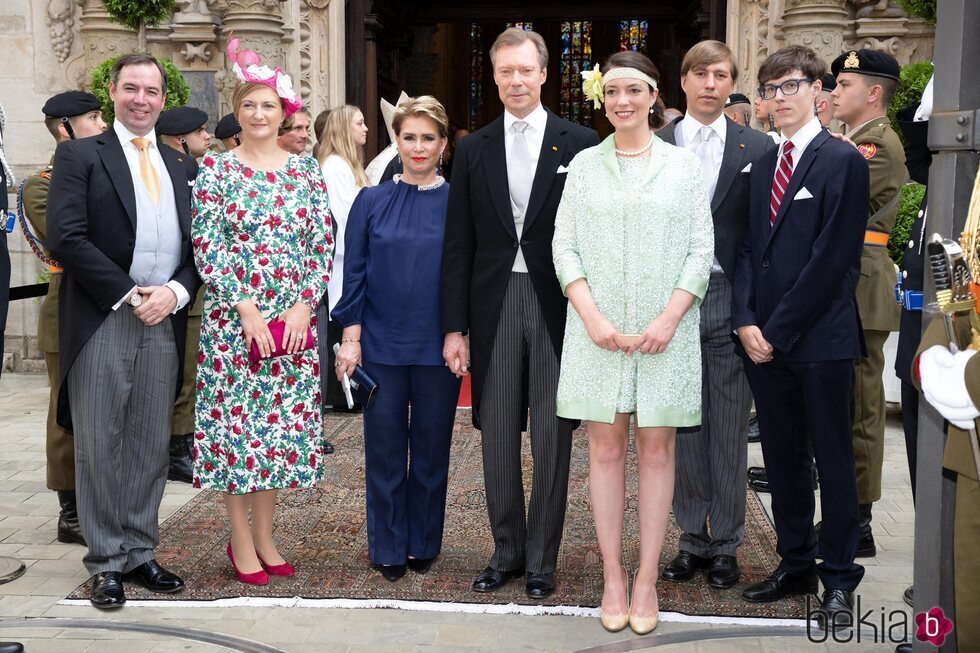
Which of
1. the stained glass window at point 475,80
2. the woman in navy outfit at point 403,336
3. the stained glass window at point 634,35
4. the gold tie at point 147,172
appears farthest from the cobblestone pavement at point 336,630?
the stained glass window at point 475,80

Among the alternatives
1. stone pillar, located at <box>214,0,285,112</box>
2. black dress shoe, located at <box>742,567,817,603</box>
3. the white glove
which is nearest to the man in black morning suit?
black dress shoe, located at <box>742,567,817,603</box>

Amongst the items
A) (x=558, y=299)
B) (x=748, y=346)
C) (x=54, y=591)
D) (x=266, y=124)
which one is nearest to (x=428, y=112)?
(x=266, y=124)

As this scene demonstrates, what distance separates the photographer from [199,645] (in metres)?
3.81

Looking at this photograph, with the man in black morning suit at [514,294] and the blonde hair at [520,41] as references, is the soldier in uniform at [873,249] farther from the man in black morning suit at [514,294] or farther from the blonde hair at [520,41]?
the blonde hair at [520,41]

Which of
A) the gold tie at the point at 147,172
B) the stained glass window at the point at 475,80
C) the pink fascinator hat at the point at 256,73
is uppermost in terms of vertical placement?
the stained glass window at the point at 475,80

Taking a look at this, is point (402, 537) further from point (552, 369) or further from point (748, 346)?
point (748, 346)

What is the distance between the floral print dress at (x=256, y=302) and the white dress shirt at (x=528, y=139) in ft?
2.55

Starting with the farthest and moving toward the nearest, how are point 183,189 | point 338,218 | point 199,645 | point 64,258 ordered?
point 338,218, point 183,189, point 64,258, point 199,645

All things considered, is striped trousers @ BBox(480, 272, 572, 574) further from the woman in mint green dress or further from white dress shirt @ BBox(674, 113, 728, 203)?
white dress shirt @ BBox(674, 113, 728, 203)

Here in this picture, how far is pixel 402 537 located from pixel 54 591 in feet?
4.49

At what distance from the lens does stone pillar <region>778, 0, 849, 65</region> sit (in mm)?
8719

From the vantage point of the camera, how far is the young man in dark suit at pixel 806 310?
3869 millimetres

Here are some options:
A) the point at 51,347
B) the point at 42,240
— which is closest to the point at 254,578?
the point at 51,347

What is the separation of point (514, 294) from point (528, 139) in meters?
0.60
